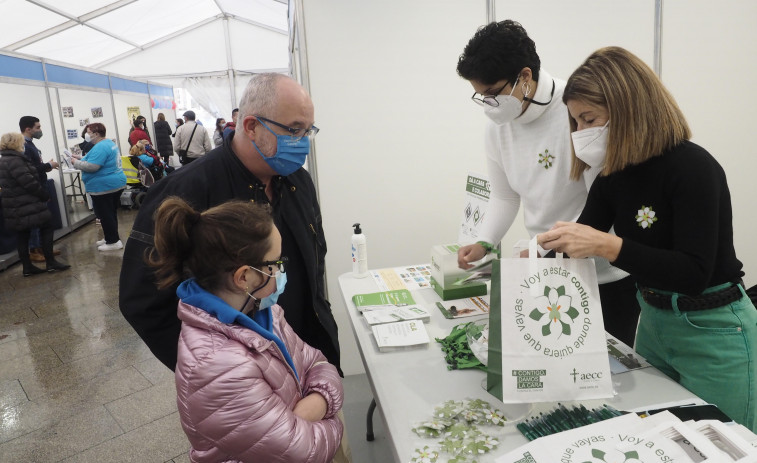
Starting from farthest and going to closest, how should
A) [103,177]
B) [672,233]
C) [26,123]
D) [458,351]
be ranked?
[103,177], [26,123], [458,351], [672,233]

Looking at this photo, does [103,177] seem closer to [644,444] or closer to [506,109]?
[506,109]

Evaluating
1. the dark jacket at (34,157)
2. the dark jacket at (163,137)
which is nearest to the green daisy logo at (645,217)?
the dark jacket at (34,157)

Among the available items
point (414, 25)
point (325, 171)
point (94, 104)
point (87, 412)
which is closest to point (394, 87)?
point (414, 25)

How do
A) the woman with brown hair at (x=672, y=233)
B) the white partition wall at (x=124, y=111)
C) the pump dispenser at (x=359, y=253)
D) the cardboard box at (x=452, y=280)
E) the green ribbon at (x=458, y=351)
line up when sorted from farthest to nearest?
the white partition wall at (x=124, y=111)
the pump dispenser at (x=359, y=253)
the cardboard box at (x=452, y=280)
the green ribbon at (x=458, y=351)
the woman with brown hair at (x=672, y=233)

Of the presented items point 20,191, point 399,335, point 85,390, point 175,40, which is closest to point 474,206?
point 399,335

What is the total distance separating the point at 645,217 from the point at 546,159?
1.71ft

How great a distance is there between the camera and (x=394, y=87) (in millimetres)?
2723

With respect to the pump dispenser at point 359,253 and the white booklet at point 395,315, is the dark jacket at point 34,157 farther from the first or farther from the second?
the white booklet at point 395,315

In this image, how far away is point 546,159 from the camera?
1.66m

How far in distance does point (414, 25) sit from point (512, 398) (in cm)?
218

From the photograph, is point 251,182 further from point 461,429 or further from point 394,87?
point 394,87

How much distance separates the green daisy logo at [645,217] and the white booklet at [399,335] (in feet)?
2.24

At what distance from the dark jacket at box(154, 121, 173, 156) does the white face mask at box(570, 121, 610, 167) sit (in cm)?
997

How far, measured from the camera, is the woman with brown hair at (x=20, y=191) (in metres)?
4.80
